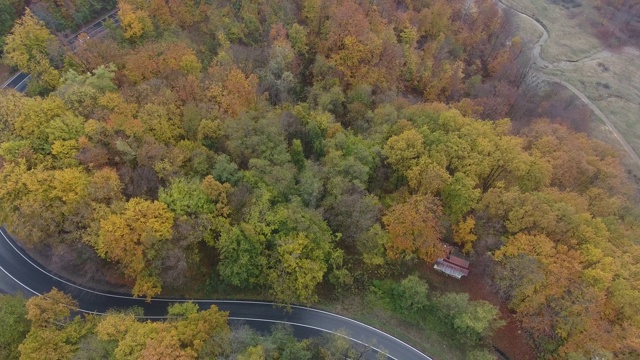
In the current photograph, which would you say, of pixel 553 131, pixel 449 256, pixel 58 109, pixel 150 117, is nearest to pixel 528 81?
pixel 553 131

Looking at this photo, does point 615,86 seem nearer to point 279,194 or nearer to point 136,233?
point 279,194

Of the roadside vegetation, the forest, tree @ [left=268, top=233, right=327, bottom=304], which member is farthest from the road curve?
the roadside vegetation

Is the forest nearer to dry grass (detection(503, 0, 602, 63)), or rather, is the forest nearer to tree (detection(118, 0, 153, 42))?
tree (detection(118, 0, 153, 42))

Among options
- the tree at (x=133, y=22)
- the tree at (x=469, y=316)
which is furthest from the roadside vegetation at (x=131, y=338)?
the tree at (x=133, y=22)

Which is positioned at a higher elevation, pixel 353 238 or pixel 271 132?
pixel 271 132

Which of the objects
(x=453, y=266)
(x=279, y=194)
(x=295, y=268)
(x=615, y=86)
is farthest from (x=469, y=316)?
(x=615, y=86)

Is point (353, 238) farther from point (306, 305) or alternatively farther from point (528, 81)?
point (528, 81)
